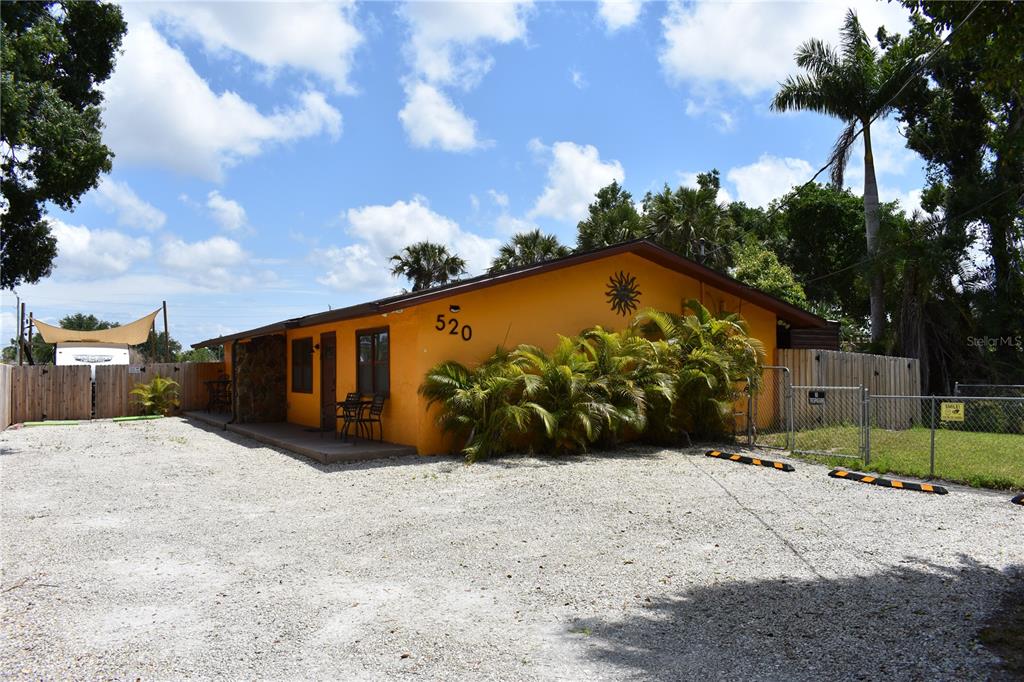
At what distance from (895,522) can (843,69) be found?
19.4 m

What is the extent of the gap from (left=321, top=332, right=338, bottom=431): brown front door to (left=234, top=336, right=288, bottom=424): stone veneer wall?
2823 millimetres

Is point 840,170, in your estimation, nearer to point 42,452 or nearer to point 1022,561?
point 1022,561

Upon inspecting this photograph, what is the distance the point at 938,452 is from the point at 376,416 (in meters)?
9.56

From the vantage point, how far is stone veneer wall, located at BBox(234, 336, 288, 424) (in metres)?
16.7

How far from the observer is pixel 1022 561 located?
5.46m

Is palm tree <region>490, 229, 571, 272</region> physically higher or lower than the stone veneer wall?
higher

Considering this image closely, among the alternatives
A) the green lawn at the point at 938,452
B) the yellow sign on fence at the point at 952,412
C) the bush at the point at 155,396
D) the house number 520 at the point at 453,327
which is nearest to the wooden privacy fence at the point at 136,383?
the bush at the point at 155,396

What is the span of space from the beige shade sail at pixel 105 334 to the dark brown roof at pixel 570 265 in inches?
462

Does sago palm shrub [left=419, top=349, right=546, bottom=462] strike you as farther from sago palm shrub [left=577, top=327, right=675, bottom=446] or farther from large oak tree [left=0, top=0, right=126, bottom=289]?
large oak tree [left=0, top=0, right=126, bottom=289]

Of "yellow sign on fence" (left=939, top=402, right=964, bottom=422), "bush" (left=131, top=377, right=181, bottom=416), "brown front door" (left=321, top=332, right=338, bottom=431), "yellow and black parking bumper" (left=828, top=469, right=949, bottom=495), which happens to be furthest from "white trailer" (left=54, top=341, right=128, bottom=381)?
"yellow sign on fence" (left=939, top=402, right=964, bottom=422)

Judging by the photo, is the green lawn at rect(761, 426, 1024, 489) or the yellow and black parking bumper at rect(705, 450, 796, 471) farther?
the yellow and black parking bumper at rect(705, 450, 796, 471)

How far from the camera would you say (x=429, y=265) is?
32.2 m

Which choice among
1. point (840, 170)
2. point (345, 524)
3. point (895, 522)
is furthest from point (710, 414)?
point (840, 170)

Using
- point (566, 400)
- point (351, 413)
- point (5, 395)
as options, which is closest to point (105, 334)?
point (5, 395)
